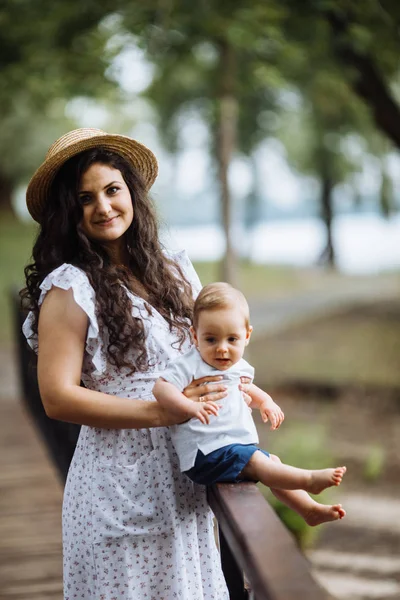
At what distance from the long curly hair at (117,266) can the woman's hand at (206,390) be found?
0.23 metres

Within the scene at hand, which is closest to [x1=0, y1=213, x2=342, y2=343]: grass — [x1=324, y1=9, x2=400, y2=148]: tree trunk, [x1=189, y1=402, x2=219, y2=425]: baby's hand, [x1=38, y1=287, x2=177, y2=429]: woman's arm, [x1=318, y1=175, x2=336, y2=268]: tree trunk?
[x1=318, y1=175, x2=336, y2=268]: tree trunk

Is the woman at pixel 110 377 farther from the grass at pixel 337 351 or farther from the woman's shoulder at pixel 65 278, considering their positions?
the grass at pixel 337 351

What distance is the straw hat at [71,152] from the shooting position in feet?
6.92

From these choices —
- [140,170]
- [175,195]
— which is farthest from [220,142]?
[175,195]

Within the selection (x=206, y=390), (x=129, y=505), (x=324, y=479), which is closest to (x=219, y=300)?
(x=206, y=390)

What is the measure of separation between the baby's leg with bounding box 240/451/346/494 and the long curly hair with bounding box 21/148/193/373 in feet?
1.28

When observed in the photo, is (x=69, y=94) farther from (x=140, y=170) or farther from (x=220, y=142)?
(x=140, y=170)

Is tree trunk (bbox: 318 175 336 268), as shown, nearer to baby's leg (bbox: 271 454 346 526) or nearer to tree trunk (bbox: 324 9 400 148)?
tree trunk (bbox: 324 9 400 148)

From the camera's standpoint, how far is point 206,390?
1.86 meters

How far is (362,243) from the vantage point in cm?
3953

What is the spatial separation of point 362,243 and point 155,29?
107 ft

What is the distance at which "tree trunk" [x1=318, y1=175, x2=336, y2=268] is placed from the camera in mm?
22513

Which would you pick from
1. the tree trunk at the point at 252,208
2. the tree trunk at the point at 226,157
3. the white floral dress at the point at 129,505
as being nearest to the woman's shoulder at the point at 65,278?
the white floral dress at the point at 129,505

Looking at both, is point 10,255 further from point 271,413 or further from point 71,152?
point 271,413
